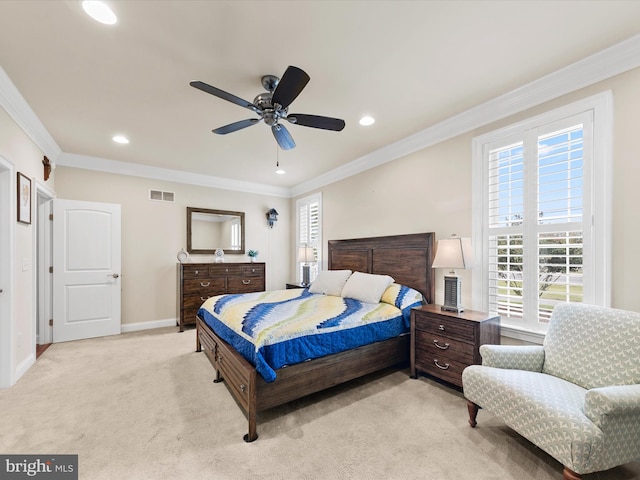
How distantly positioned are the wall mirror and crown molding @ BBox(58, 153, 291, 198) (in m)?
0.52

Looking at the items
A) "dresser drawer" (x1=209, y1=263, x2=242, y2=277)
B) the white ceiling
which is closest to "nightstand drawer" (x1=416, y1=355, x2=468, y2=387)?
the white ceiling

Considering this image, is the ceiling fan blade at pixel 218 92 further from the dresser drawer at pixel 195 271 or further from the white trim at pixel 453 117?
the dresser drawer at pixel 195 271

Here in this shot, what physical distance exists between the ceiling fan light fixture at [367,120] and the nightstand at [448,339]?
2080mm

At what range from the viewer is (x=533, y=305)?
8.53 feet

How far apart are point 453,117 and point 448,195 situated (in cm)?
83

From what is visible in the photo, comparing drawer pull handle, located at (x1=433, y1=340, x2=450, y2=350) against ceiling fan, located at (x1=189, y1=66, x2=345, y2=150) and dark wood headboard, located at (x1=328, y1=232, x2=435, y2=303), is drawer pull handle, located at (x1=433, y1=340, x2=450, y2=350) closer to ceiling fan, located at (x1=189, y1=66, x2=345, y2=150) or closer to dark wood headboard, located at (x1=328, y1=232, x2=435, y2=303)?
dark wood headboard, located at (x1=328, y1=232, x2=435, y2=303)

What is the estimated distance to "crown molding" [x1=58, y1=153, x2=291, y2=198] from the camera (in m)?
4.37

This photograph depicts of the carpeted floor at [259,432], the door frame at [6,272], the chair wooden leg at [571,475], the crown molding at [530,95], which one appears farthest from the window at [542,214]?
the door frame at [6,272]

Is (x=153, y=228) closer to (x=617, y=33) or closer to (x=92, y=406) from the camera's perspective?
(x=92, y=406)

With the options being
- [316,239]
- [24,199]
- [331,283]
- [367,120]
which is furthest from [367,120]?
[24,199]

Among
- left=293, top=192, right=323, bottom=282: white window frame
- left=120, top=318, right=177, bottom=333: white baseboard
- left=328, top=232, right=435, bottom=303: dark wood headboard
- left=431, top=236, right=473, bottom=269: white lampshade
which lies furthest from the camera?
left=293, top=192, right=323, bottom=282: white window frame

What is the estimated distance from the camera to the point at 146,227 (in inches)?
193

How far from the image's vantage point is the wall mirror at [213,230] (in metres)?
5.28

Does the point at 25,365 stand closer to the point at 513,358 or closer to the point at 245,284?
the point at 245,284
